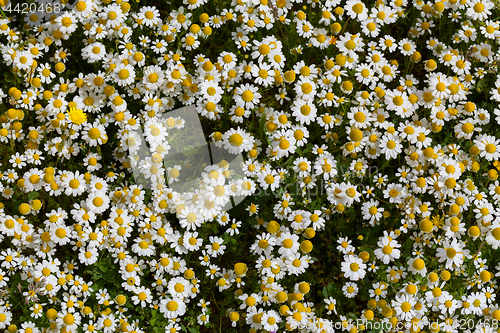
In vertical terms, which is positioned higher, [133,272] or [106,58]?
[106,58]

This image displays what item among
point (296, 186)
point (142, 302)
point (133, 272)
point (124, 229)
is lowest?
point (142, 302)

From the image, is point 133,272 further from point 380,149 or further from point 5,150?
point 380,149

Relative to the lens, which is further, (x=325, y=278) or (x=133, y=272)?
(x=325, y=278)

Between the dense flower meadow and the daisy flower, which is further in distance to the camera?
the daisy flower

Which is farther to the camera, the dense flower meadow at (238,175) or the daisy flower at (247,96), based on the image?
the daisy flower at (247,96)

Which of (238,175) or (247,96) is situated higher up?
(247,96)

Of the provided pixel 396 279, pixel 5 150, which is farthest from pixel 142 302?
pixel 396 279

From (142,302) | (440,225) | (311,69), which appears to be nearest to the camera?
(142,302)

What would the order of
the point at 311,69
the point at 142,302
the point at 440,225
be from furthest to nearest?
1. the point at 311,69
2. the point at 440,225
3. the point at 142,302
